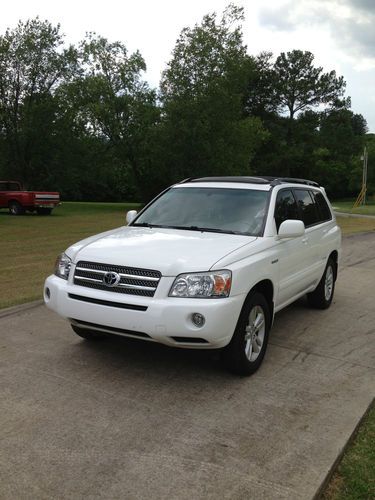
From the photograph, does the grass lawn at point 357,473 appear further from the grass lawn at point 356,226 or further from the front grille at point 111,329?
the grass lawn at point 356,226

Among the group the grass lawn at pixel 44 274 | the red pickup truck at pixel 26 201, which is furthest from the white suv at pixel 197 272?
the red pickup truck at pixel 26 201

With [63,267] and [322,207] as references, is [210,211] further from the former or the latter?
[322,207]

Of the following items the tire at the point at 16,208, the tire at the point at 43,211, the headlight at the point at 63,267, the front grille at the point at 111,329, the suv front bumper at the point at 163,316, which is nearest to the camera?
the suv front bumper at the point at 163,316

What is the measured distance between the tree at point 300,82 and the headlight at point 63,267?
198 ft

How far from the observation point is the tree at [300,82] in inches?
2405

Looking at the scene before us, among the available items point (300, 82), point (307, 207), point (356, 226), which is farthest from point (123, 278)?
point (300, 82)

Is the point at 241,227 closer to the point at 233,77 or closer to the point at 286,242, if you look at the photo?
the point at 286,242

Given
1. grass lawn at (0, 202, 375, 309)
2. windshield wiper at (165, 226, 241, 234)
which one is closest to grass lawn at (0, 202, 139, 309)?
grass lawn at (0, 202, 375, 309)

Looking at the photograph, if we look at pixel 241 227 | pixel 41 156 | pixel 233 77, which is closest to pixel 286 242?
pixel 241 227

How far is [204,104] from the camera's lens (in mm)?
31125

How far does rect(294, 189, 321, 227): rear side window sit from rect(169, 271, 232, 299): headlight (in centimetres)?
246

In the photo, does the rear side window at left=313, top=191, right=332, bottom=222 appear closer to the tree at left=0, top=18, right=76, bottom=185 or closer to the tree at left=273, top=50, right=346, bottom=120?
the tree at left=0, top=18, right=76, bottom=185

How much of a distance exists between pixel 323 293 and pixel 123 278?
3647 mm

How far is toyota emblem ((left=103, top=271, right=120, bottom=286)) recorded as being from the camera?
409cm
